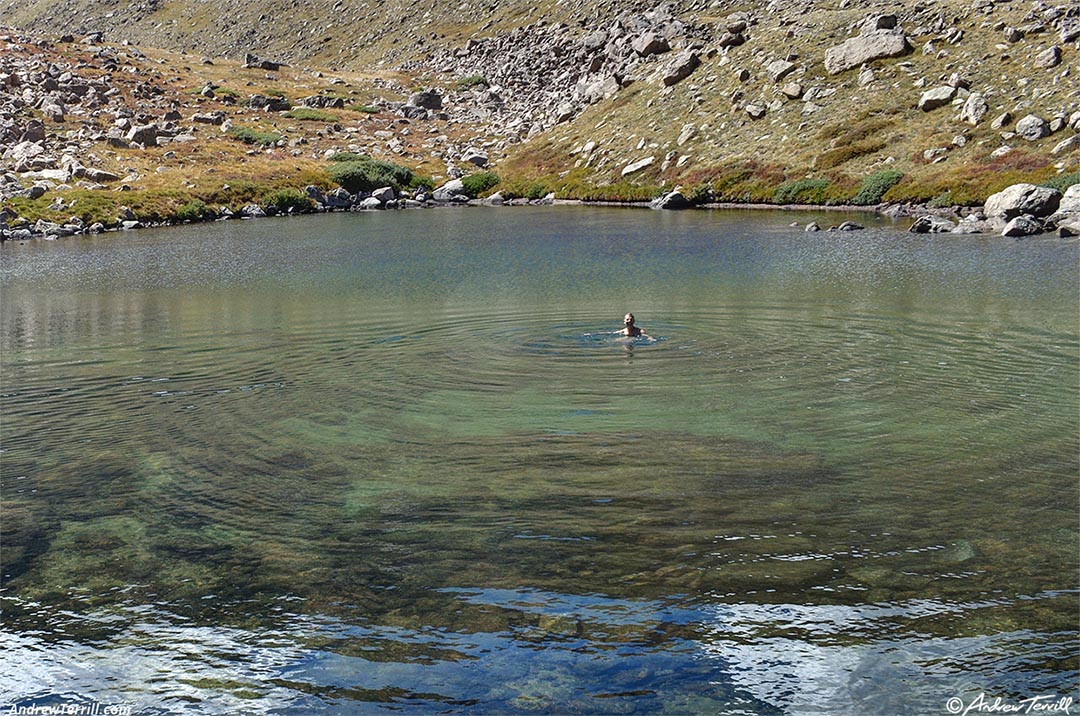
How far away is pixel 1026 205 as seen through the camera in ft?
182

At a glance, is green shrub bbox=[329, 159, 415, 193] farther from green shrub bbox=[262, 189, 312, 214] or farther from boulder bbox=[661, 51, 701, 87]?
boulder bbox=[661, 51, 701, 87]

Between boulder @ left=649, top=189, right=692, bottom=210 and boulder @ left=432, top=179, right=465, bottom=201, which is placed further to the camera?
boulder @ left=432, top=179, right=465, bottom=201

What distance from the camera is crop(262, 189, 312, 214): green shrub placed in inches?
3578

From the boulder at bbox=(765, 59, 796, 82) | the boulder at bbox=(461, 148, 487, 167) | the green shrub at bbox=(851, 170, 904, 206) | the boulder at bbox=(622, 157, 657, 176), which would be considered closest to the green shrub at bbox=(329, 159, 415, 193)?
the boulder at bbox=(461, 148, 487, 167)

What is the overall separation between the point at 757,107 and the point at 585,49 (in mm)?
57071

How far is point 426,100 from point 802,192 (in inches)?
2985

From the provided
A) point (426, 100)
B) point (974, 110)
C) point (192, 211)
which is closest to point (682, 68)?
point (974, 110)

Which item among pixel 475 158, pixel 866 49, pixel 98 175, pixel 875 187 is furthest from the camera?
pixel 475 158

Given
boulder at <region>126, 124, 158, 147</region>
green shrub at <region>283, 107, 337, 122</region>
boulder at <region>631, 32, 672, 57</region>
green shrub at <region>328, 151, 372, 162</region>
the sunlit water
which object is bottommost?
the sunlit water

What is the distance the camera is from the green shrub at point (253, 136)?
111 meters

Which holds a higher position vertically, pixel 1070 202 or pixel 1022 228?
pixel 1070 202

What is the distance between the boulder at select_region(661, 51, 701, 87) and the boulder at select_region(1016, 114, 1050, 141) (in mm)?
43069

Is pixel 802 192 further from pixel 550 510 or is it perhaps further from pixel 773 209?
pixel 550 510

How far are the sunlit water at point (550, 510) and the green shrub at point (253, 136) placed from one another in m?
82.6
